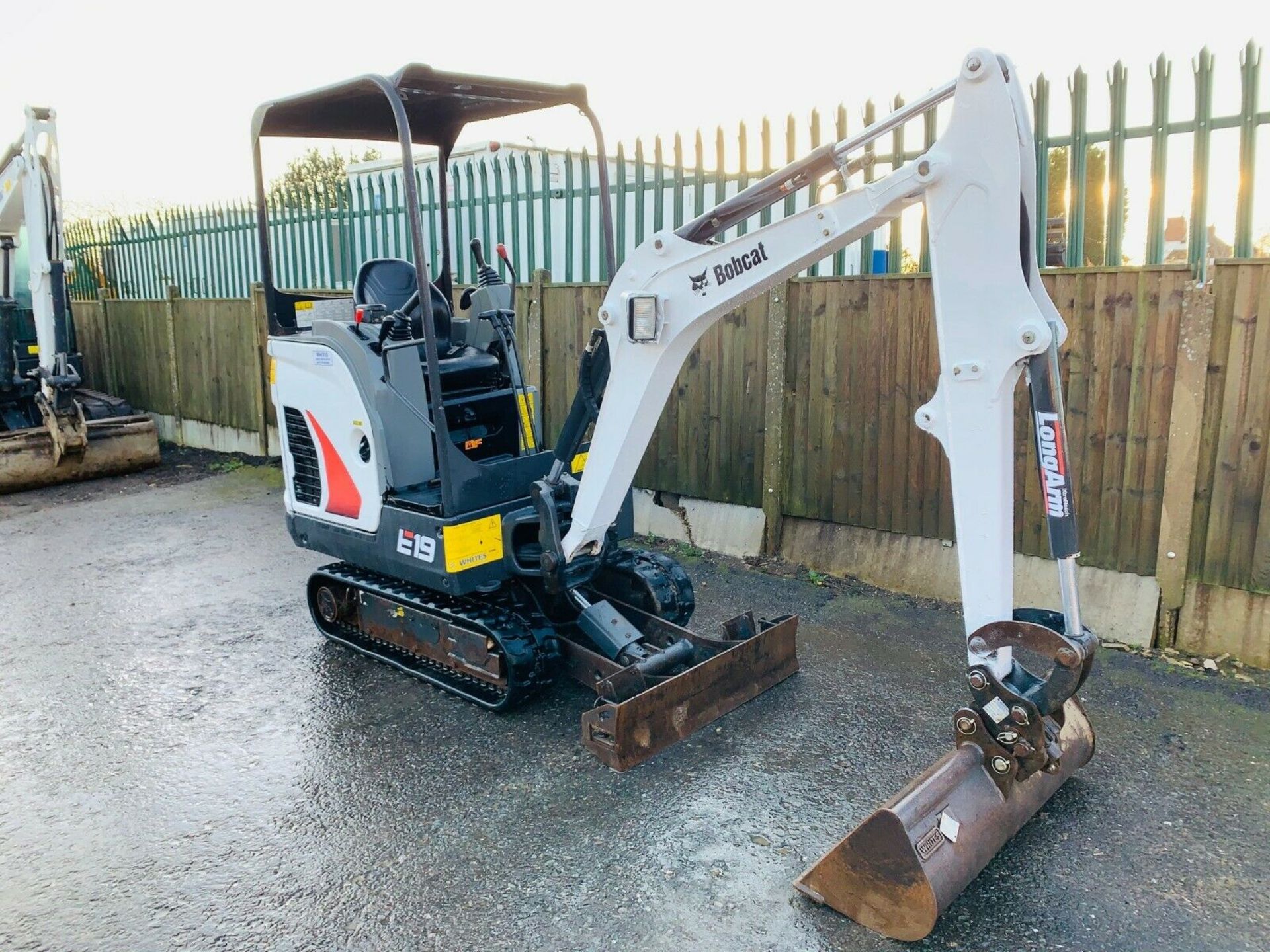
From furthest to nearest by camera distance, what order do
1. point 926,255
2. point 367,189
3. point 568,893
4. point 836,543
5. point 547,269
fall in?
point 367,189, point 547,269, point 836,543, point 926,255, point 568,893

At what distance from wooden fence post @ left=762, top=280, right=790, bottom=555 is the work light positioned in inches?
90.8

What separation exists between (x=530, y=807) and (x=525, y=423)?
1995mm

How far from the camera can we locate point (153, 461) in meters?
9.95

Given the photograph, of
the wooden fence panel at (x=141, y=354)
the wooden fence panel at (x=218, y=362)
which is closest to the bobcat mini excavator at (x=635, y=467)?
the wooden fence panel at (x=218, y=362)

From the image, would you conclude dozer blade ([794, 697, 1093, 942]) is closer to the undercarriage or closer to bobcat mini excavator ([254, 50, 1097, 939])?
bobcat mini excavator ([254, 50, 1097, 939])

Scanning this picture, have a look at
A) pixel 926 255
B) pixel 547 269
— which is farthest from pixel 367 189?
pixel 926 255

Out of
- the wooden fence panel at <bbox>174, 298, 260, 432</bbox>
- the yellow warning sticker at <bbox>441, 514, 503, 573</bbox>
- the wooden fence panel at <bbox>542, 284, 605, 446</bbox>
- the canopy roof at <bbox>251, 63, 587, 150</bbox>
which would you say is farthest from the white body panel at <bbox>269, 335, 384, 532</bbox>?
the wooden fence panel at <bbox>174, 298, 260, 432</bbox>

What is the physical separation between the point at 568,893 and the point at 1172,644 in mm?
3394

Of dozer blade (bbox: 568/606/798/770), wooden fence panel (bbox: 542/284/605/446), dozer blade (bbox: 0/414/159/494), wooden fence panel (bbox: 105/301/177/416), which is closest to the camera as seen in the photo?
dozer blade (bbox: 568/606/798/770)

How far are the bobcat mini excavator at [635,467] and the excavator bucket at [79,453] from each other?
5.37m

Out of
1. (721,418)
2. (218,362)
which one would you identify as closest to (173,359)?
(218,362)

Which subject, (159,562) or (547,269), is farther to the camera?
(547,269)

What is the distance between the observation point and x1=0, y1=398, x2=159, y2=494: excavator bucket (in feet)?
29.3

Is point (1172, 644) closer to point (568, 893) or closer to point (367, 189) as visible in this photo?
point (568, 893)
